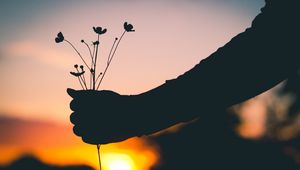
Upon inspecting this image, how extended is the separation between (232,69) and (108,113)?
2.28 ft

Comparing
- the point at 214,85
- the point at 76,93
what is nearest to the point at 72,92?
the point at 76,93

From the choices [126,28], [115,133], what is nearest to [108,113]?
[115,133]

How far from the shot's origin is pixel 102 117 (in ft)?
6.88

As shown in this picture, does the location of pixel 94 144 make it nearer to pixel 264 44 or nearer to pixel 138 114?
pixel 138 114

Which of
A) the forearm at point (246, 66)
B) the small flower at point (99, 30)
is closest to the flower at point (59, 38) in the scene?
the small flower at point (99, 30)

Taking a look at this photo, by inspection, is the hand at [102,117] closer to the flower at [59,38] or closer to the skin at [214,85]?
the skin at [214,85]

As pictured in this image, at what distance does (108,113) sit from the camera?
210 centimetres

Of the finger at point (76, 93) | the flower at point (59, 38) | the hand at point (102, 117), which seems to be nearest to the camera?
A: the hand at point (102, 117)

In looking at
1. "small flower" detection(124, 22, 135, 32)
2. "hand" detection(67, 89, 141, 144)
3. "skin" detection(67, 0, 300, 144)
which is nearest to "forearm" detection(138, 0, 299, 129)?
"skin" detection(67, 0, 300, 144)

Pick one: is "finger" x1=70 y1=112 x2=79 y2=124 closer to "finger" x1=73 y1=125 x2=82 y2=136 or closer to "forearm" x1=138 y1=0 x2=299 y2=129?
"finger" x1=73 y1=125 x2=82 y2=136

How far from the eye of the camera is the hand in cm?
205

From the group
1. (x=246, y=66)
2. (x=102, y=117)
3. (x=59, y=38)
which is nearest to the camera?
(x=246, y=66)

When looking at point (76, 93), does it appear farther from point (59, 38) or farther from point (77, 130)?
point (59, 38)

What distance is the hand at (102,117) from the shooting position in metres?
2.05
